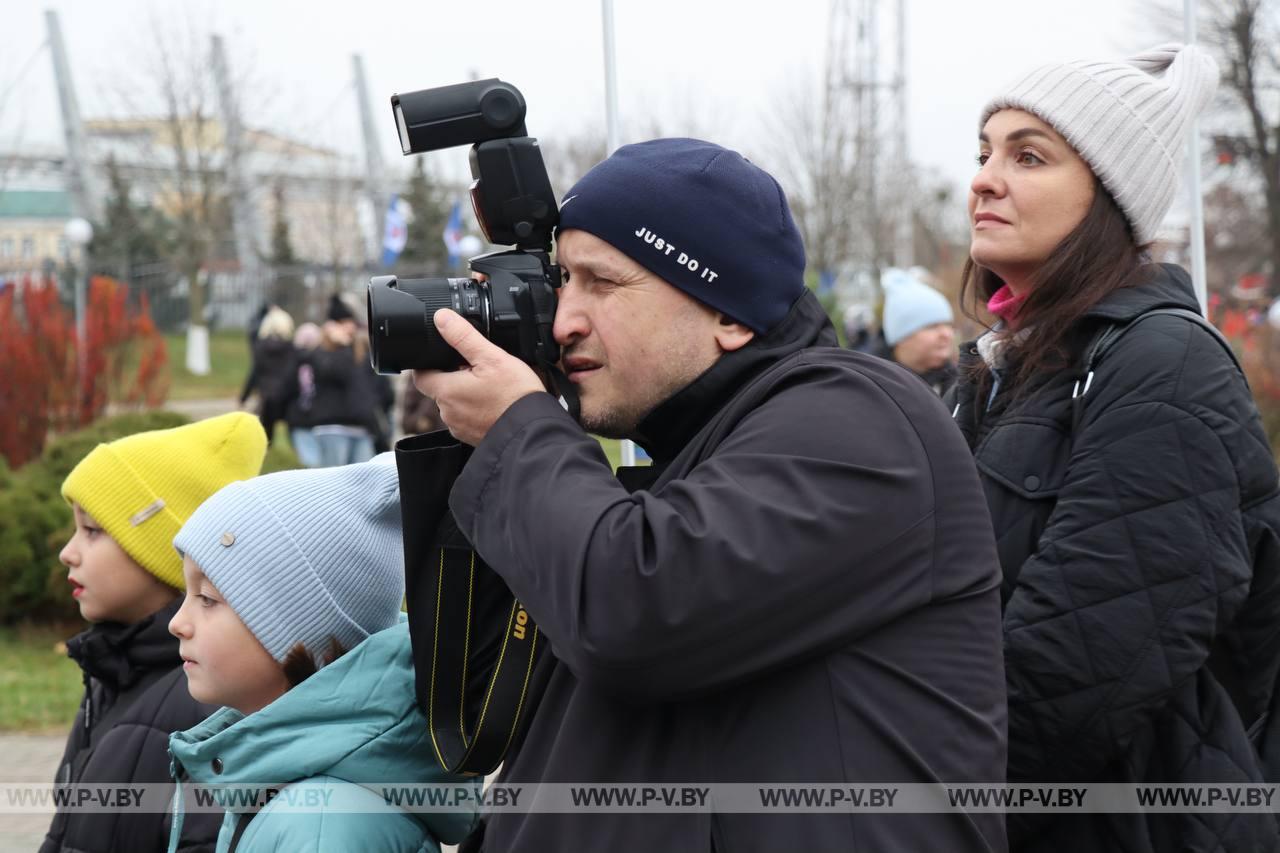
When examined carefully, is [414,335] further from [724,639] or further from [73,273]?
[73,273]

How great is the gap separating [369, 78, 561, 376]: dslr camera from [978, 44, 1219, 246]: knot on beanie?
1.03 m

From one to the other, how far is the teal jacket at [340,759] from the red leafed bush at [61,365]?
335 inches

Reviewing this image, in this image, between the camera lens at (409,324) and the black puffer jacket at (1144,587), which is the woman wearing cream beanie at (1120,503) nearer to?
the black puffer jacket at (1144,587)

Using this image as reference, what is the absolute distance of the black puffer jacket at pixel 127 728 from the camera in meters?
2.55

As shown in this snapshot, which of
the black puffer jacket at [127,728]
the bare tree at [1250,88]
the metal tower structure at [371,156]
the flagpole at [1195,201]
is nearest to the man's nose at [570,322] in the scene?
the black puffer jacket at [127,728]

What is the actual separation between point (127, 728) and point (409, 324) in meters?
1.44

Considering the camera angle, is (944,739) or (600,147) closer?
(944,739)

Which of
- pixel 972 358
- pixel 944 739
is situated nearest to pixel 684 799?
pixel 944 739

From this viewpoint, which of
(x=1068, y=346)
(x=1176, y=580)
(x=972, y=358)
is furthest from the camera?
(x=972, y=358)

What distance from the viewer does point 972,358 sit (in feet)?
8.52

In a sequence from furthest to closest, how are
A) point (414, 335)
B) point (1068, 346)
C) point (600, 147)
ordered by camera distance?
point (600, 147), point (1068, 346), point (414, 335)

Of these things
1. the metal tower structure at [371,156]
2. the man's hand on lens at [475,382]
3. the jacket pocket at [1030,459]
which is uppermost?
the man's hand on lens at [475,382]

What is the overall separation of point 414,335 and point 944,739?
815 millimetres

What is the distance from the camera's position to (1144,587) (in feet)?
6.56
